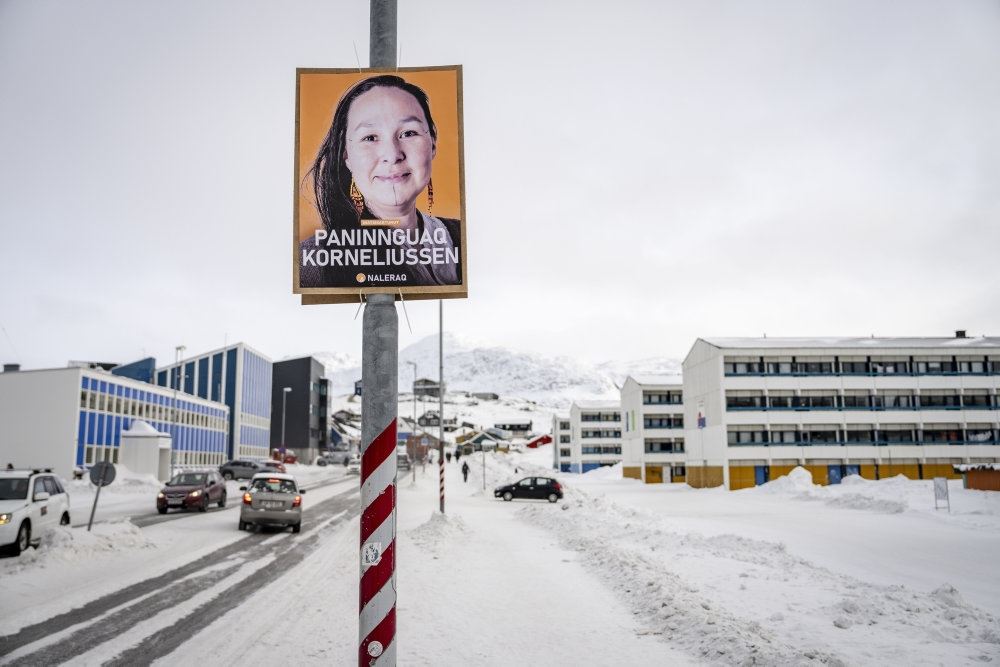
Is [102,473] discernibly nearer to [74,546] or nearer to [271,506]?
[74,546]

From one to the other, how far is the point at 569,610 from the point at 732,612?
8.44ft

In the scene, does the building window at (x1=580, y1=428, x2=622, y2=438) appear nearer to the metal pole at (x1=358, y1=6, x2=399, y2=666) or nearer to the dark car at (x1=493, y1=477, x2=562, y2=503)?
the dark car at (x1=493, y1=477, x2=562, y2=503)

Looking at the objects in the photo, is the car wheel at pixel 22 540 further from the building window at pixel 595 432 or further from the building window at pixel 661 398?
the building window at pixel 595 432

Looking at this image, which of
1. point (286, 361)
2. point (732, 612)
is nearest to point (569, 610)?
point (732, 612)

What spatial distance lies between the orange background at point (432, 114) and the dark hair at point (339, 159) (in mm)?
50

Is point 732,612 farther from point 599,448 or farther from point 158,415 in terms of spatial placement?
point 599,448

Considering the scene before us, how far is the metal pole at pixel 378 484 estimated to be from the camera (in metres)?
5.02

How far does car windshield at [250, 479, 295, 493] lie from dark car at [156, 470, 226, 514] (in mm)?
7478

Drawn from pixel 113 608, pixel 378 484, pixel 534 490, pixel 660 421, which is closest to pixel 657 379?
pixel 660 421

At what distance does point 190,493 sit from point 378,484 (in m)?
26.8

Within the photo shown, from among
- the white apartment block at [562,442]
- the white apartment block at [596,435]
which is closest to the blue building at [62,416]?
the white apartment block at [596,435]

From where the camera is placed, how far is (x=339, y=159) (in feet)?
20.5

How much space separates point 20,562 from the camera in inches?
558

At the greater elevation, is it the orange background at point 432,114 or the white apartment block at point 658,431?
the orange background at point 432,114
